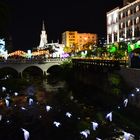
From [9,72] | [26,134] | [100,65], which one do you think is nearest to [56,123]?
[26,134]

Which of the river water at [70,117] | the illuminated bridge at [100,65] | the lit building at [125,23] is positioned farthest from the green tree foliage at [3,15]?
the lit building at [125,23]

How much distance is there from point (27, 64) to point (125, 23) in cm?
3017

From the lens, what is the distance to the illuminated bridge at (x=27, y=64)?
102 meters

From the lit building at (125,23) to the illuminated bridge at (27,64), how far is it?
19.4 metres

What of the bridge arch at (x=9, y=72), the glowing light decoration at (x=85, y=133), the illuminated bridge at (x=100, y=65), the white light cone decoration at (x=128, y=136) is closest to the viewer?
the white light cone decoration at (x=128, y=136)

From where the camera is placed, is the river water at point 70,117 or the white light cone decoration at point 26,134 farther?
the river water at point 70,117

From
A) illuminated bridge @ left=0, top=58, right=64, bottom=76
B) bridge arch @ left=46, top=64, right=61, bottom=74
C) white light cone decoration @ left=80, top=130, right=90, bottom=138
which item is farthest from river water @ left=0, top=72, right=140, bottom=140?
bridge arch @ left=46, top=64, right=61, bottom=74

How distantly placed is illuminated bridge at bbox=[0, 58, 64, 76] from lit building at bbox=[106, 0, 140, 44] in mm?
19439

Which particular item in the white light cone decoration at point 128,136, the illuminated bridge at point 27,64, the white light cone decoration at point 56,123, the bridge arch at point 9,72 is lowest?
the white light cone decoration at point 128,136

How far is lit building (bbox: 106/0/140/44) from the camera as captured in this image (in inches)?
4003

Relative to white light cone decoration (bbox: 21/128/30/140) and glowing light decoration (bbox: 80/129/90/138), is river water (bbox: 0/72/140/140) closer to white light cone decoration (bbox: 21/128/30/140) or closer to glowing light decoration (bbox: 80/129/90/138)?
glowing light decoration (bbox: 80/129/90/138)

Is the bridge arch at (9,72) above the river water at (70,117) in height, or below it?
above

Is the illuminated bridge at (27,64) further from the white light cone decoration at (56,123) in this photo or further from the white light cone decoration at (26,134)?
the white light cone decoration at (26,134)

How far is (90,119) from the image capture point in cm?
3669
